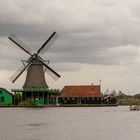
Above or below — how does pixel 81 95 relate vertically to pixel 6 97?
above

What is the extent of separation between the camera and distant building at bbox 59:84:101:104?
353 ft

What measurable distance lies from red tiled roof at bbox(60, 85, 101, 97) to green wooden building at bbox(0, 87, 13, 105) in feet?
39.1

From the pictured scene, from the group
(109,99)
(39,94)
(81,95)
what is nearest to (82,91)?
(81,95)

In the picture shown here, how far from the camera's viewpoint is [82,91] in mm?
108562

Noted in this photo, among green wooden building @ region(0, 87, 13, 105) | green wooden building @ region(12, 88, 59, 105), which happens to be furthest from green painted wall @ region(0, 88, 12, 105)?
green wooden building @ region(12, 88, 59, 105)

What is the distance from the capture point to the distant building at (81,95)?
353ft

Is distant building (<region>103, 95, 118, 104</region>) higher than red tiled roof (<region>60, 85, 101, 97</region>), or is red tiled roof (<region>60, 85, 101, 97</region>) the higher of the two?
red tiled roof (<region>60, 85, 101, 97</region>)

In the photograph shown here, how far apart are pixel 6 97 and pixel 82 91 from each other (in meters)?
14.9

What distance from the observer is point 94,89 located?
109 meters

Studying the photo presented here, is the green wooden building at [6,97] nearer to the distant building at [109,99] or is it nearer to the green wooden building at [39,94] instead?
the green wooden building at [39,94]

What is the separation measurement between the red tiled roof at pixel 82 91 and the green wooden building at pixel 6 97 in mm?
11903

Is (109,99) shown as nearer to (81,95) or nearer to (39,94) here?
(81,95)

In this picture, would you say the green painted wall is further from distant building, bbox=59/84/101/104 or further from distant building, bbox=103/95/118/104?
distant building, bbox=103/95/118/104

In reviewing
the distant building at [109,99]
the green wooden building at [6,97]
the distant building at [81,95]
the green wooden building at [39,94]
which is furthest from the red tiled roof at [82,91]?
the green wooden building at [6,97]
